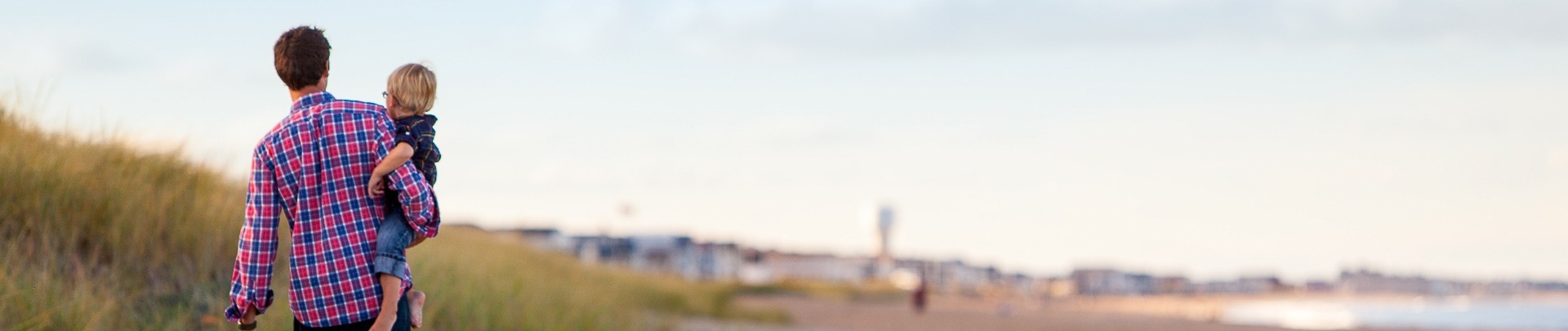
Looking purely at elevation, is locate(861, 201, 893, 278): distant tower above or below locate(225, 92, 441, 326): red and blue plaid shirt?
above

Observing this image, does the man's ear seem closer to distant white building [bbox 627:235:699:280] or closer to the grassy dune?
the grassy dune

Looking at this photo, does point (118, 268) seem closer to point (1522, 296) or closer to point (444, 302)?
point (444, 302)

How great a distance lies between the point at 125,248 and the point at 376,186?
5243mm

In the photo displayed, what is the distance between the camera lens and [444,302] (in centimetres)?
937

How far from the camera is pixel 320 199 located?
3562 millimetres


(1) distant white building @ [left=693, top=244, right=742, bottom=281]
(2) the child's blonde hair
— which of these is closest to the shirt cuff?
(2) the child's blonde hair

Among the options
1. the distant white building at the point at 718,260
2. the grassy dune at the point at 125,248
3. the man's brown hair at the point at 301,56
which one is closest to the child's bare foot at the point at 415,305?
the man's brown hair at the point at 301,56

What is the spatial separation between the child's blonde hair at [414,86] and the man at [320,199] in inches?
3.2

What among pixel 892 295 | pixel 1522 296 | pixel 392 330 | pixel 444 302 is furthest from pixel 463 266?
pixel 1522 296

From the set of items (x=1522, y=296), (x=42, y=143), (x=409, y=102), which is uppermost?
(x=1522, y=296)

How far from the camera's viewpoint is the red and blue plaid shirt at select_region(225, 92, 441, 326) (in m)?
3.52

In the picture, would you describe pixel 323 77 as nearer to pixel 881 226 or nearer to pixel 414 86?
pixel 414 86

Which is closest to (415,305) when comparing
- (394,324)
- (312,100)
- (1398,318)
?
(394,324)

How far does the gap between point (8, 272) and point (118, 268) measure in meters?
0.87
